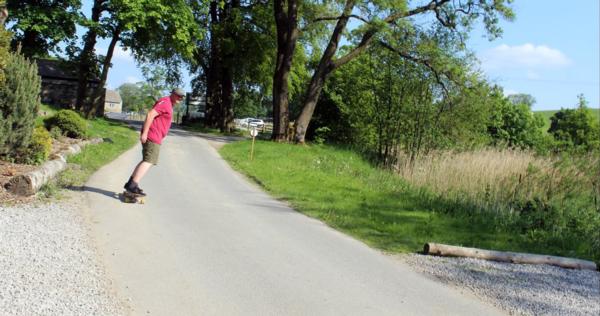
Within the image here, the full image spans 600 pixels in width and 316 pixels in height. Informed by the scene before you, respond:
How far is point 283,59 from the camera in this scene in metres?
26.8

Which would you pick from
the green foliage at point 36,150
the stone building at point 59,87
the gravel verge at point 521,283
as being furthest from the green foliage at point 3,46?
the stone building at point 59,87

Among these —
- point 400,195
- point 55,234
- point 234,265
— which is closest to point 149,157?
point 55,234

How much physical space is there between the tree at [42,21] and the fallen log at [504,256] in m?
26.4

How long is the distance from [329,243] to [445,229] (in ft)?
9.90

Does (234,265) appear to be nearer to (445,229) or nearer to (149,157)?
(149,157)

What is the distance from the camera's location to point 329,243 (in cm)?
831

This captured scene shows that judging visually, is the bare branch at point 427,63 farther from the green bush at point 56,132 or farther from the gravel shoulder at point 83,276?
the gravel shoulder at point 83,276

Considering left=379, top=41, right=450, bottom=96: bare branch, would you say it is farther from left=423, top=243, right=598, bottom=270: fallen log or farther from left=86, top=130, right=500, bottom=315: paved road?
left=423, top=243, right=598, bottom=270: fallen log

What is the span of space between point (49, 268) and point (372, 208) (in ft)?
24.2

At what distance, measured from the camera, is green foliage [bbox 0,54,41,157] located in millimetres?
10484

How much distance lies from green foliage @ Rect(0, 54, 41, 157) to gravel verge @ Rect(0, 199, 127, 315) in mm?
3450

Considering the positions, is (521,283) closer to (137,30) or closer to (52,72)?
(137,30)

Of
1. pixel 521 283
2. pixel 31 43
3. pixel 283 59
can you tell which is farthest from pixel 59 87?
pixel 521 283

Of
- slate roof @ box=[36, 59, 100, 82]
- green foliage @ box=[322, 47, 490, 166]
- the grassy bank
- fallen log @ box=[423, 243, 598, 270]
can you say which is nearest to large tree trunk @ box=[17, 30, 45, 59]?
slate roof @ box=[36, 59, 100, 82]
